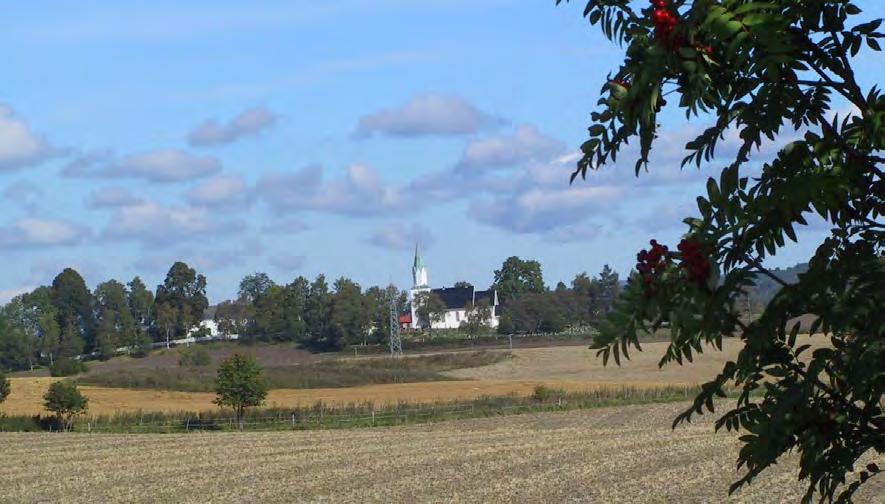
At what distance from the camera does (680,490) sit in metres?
20.4

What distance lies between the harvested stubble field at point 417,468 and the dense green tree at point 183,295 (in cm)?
10595

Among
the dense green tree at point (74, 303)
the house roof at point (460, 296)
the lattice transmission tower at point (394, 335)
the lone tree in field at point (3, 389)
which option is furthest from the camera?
the house roof at point (460, 296)

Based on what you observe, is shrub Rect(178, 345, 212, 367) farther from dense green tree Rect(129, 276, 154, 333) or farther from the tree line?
dense green tree Rect(129, 276, 154, 333)

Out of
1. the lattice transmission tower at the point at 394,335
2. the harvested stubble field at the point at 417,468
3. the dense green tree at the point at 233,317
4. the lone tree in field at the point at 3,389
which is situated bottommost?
the harvested stubble field at the point at 417,468

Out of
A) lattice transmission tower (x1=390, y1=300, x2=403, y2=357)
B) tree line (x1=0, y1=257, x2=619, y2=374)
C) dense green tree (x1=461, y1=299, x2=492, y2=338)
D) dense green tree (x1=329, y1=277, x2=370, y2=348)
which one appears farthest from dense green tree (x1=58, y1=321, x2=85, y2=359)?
dense green tree (x1=461, y1=299, x2=492, y2=338)

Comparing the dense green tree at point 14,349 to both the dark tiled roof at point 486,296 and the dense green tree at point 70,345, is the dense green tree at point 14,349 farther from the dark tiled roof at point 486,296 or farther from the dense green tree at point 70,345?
the dark tiled roof at point 486,296

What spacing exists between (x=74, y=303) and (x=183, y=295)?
14.2 m

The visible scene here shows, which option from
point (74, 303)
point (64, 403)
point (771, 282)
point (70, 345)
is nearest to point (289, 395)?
point (64, 403)

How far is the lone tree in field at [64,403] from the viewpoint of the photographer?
5725 centimetres

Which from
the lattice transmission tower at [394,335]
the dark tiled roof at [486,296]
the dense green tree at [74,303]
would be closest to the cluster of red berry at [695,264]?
the lattice transmission tower at [394,335]

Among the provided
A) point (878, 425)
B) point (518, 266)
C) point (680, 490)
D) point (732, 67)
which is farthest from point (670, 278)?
point (518, 266)

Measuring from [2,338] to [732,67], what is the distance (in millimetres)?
138881

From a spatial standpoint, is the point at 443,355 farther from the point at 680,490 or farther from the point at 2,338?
the point at 680,490

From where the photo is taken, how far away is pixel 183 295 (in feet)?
497
